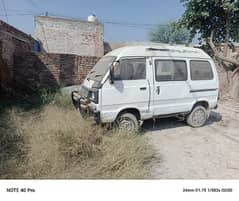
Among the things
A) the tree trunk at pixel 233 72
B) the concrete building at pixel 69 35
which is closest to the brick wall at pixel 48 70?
the concrete building at pixel 69 35

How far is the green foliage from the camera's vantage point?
744 centimetres

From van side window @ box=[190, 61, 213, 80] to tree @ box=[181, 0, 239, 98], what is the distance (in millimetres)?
3819

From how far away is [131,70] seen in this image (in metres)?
3.86

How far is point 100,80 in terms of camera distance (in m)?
3.68

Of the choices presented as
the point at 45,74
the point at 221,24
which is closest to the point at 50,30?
the point at 45,74

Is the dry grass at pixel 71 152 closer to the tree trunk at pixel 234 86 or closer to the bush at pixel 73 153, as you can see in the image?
the bush at pixel 73 153

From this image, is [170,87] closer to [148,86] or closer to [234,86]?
[148,86]

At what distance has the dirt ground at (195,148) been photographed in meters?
2.81

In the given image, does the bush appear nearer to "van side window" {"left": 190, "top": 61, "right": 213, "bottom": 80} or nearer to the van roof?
the van roof

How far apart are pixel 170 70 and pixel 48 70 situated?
233 inches

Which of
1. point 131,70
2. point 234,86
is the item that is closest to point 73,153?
point 131,70

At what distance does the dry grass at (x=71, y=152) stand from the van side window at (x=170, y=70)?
62.0 inches

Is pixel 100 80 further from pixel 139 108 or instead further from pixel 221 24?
pixel 221 24

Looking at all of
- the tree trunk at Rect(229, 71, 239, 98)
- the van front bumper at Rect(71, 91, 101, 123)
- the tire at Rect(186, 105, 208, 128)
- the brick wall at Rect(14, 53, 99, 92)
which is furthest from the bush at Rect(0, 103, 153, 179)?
the tree trunk at Rect(229, 71, 239, 98)
